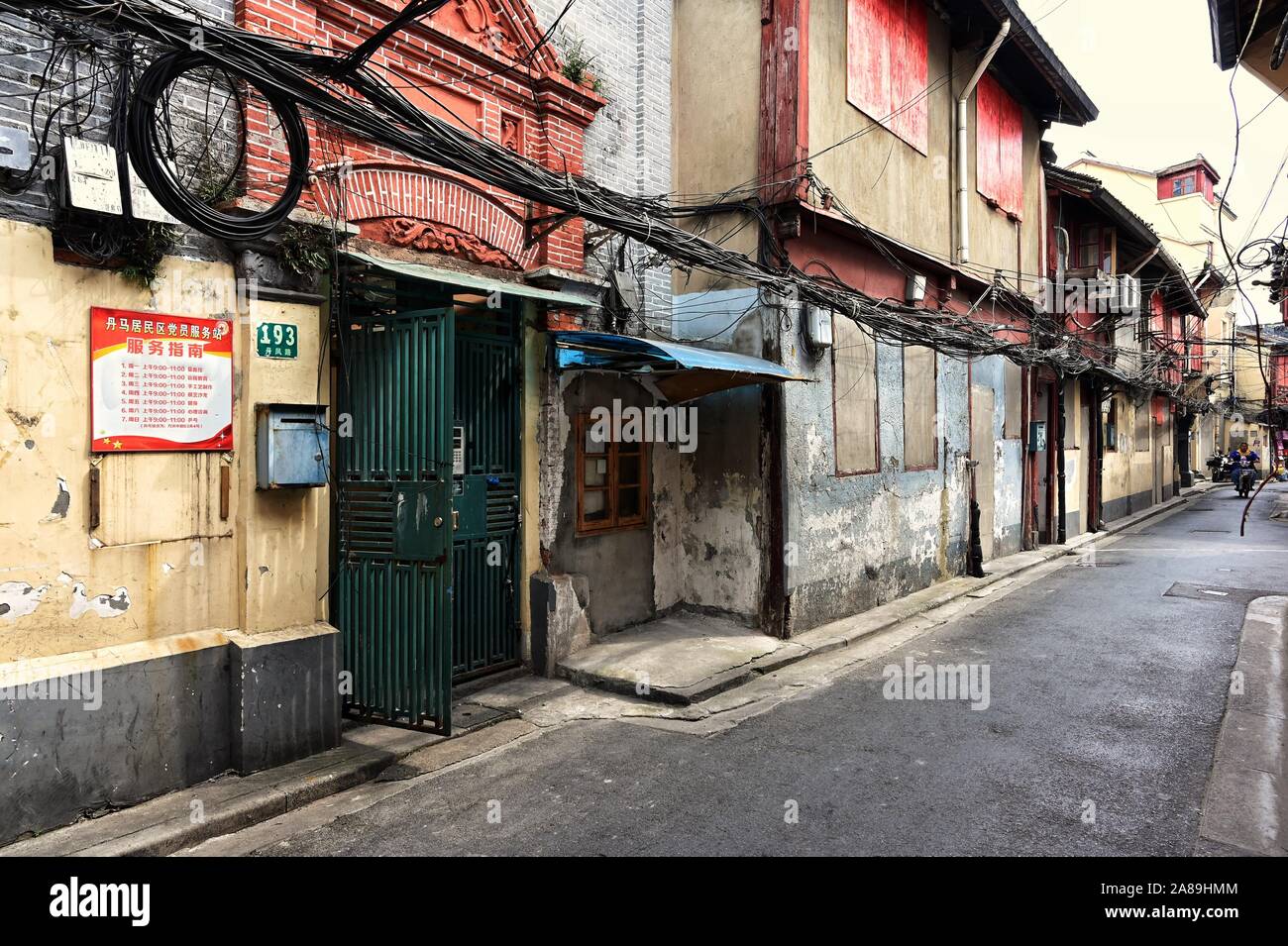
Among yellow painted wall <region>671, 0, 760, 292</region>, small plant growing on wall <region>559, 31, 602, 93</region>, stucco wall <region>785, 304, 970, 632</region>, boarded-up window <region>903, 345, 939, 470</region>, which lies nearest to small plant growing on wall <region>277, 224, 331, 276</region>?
small plant growing on wall <region>559, 31, 602, 93</region>

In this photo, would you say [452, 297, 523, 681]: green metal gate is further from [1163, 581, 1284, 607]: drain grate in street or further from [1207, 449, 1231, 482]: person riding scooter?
[1207, 449, 1231, 482]: person riding scooter

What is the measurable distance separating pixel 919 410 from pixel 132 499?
10421 mm

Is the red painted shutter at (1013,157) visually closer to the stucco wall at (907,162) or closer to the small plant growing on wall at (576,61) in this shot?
the stucco wall at (907,162)

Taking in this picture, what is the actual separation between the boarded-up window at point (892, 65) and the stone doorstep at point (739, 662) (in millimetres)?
6489

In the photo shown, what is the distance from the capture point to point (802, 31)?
9.09 m

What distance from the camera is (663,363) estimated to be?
767 centimetres

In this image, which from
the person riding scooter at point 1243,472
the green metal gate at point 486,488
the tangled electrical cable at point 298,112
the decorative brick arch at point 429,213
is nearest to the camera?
the tangled electrical cable at point 298,112

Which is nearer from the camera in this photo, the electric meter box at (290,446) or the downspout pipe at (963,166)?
the electric meter box at (290,446)

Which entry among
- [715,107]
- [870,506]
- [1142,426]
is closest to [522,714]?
[870,506]

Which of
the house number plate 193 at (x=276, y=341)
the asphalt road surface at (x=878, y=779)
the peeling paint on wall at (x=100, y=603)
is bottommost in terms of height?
the asphalt road surface at (x=878, y=779)

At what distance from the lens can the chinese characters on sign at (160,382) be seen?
4562 mm

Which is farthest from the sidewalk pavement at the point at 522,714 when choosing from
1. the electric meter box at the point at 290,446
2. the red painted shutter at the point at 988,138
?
the red painted shutter at the point at 988,138

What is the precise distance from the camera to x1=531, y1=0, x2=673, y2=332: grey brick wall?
836 centimetres
